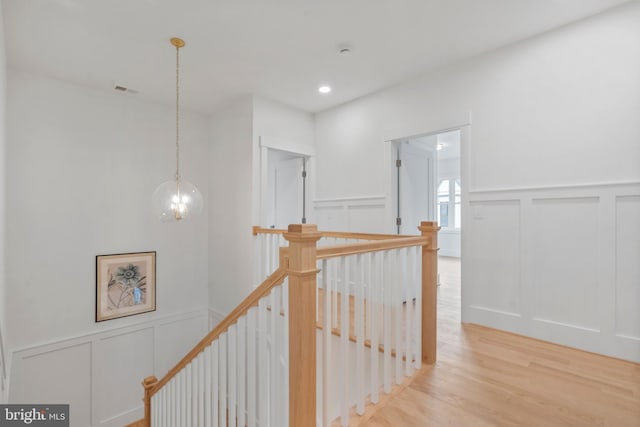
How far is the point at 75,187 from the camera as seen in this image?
3748 millimetres

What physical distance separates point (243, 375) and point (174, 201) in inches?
66.0

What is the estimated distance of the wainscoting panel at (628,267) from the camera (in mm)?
2232

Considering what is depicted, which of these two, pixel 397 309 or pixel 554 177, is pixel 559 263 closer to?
pixel 554 177

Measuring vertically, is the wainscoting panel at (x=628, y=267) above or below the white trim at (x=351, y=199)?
below

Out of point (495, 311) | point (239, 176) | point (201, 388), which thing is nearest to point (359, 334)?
point (201, 388)

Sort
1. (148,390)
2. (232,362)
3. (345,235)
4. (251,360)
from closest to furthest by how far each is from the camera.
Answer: (251,360) < (232,362) < (148,390) < (345,235)

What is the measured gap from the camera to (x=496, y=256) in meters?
2.90

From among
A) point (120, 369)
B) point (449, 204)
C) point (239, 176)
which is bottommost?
point (120, 369)

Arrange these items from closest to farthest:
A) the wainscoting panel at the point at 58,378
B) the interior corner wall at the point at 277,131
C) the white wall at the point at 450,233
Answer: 1. the wainscoting panel at the point at 58,378
2. the interior corner wall at the point at 277,131
3. the white wall at the point at 450,233

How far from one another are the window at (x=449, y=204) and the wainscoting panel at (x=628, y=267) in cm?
558

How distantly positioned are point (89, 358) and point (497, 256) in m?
4.86

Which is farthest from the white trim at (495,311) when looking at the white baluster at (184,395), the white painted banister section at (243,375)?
the white baluster at (184,395)

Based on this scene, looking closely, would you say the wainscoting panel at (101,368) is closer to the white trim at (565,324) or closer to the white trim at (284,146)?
the white trim at (284,146)

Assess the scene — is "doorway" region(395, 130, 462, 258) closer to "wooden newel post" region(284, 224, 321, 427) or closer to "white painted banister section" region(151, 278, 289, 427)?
"wooden newel post" region(284, 224, 321, 427)
